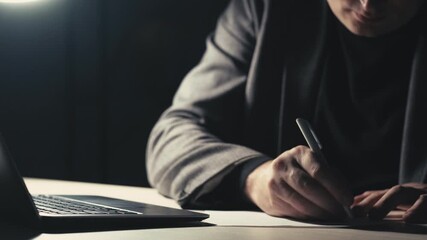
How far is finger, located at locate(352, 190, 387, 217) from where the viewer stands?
3.10ft

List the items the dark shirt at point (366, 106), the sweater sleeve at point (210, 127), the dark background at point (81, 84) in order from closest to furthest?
the sweater sleeve at point (210, 127) → the dark shirt at point (366, 106) → the dark background at point (81, 84)

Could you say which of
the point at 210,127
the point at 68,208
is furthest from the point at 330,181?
the point at 210,127

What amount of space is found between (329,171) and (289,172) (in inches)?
1.9

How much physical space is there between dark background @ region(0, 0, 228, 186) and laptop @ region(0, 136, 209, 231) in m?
1.04

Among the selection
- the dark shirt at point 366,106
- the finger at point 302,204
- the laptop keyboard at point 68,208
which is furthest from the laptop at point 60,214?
the dark shirt at point 366,106

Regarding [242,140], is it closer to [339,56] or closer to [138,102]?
[339,56]

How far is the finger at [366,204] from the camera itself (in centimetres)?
94

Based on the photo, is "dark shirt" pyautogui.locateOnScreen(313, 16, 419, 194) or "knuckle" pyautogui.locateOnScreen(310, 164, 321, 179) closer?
"knuckle" pyautogui.locateOnScreen(310, 164, 321, 179)

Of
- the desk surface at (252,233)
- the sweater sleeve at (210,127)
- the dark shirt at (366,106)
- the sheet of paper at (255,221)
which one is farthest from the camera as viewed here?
the dark shirt at (366,106)

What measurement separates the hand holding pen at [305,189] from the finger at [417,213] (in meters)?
0.07

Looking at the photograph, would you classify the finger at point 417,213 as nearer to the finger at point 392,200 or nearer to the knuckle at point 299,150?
the finger at point 392,200

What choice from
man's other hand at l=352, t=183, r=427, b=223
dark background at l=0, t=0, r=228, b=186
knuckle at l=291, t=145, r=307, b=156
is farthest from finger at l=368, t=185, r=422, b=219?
Answer: dark background at l=0, t=0, r=228, b=186

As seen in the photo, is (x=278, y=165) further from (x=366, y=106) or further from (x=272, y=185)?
(x=366, y=106)

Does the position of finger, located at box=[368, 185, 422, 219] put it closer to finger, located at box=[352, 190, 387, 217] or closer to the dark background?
finger, located at box=[352, 190, 387, 217]
